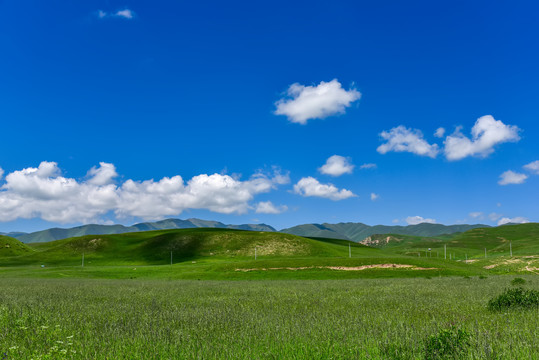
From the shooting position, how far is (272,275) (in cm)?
5275

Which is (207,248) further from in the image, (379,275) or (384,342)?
(384,342)

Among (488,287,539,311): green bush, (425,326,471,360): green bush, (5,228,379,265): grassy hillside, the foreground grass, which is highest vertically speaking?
(425,326,471,360): green bush

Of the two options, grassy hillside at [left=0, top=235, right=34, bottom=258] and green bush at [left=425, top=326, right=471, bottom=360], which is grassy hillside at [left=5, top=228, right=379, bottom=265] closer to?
grassy hillside at [left=0, top=235, right=34, bottom=258]

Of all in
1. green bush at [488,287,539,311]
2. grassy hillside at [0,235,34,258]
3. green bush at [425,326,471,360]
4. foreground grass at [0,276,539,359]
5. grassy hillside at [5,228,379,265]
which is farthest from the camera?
grassy hillside at [0,235,34,258]

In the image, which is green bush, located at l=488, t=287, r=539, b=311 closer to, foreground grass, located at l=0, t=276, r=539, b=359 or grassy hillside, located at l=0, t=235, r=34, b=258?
foreground grass, located at l=0, t=276, r=539, b=359

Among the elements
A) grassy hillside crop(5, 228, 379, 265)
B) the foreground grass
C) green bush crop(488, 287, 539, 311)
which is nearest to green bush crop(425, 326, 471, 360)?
the foreground grass

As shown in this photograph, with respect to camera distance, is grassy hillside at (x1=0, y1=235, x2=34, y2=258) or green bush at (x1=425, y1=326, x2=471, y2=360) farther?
grassy hillside at (x1=0, y1=235, x2=34, y2=258)

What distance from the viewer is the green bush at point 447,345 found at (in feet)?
20.7

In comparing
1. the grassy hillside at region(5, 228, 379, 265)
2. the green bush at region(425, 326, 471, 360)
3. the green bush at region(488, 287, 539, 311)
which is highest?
the green bush at region(425, 326, 471, 360)

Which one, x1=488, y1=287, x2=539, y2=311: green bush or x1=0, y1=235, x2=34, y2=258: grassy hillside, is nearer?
x1=488, y1=287, x2=539, y2=311: green bush

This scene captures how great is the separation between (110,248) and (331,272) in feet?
411

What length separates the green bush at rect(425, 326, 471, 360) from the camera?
6.30 meters

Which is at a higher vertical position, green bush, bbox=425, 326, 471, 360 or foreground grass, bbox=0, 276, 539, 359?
green bush, bbox=425, 326, 471, 360

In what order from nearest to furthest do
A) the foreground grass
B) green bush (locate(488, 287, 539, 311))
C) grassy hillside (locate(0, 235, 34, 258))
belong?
the foreground grass → green bush (locate(488, 287, 539, 311)) → grassy hillside (locate(0, 235, 34, 258))
